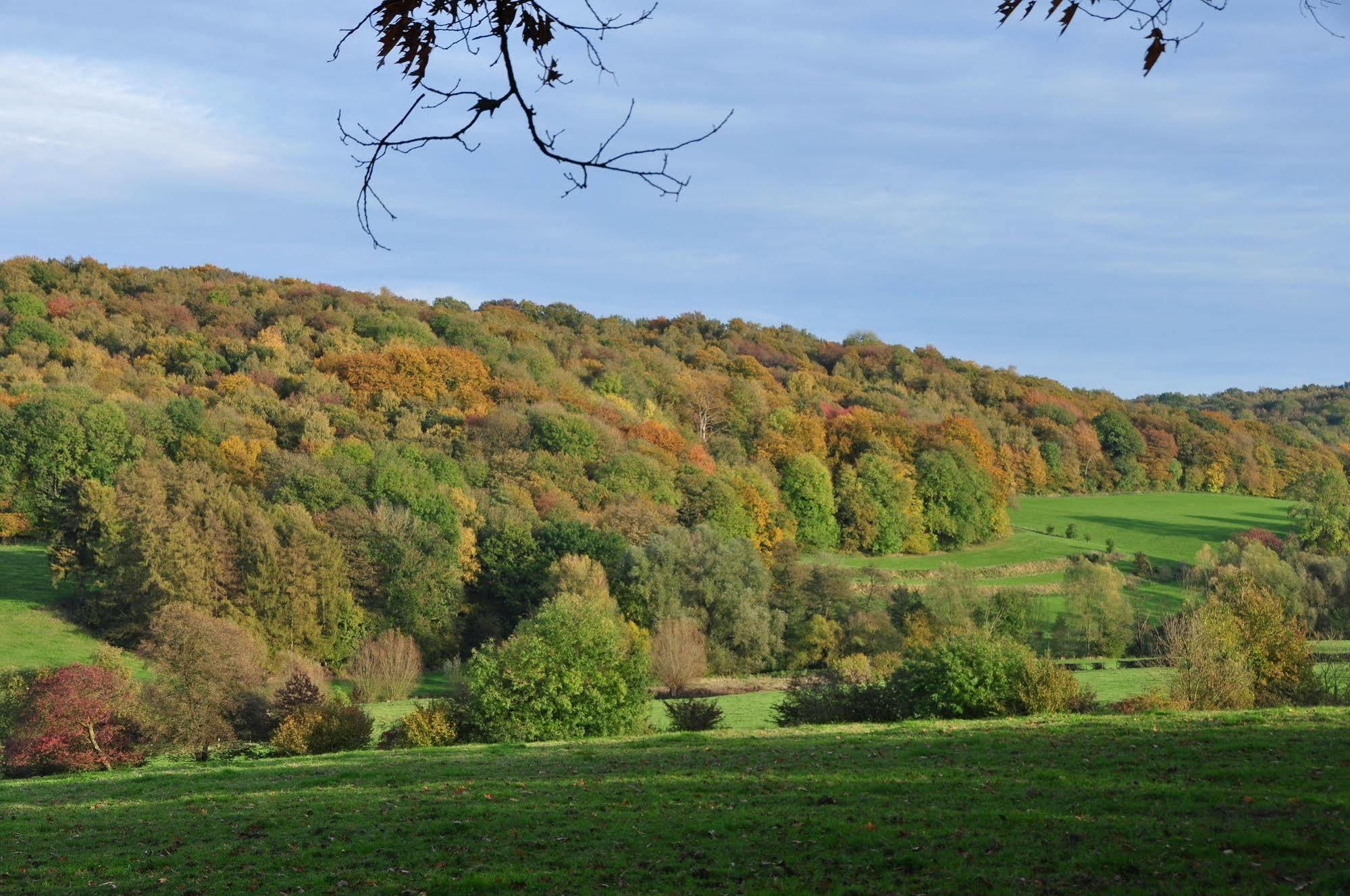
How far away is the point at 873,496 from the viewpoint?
336ft

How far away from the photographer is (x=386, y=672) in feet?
180

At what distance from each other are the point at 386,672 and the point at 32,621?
2281cm

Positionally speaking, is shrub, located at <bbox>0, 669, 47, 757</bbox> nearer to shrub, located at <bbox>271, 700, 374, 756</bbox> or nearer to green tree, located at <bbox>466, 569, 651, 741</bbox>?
shrub, located at <bbox>271, 700, 374, 756</bbox>

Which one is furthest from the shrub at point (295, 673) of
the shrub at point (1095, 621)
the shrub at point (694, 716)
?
the shrub at point (1095, 621)

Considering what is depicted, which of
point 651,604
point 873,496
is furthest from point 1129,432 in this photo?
point 651,604

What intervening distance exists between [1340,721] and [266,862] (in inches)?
772

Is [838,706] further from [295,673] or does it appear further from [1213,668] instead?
[295,673]

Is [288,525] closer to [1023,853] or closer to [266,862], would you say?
[266,862]

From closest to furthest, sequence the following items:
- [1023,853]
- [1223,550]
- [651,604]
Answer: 1. [1023,853]
2. [651,604]
3. [1223,550]

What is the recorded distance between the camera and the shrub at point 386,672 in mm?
54250

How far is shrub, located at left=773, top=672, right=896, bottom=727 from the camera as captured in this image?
113 ft

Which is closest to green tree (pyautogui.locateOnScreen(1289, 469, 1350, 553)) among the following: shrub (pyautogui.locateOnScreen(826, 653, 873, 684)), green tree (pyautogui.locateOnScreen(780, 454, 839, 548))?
green tree (pyautogui.locateOnScreen(780, 454, 839, 548))

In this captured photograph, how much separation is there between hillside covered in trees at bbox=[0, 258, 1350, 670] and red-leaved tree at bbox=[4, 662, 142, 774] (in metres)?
27.5

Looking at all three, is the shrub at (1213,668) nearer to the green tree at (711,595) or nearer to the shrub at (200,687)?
the shrub at (200,687)
